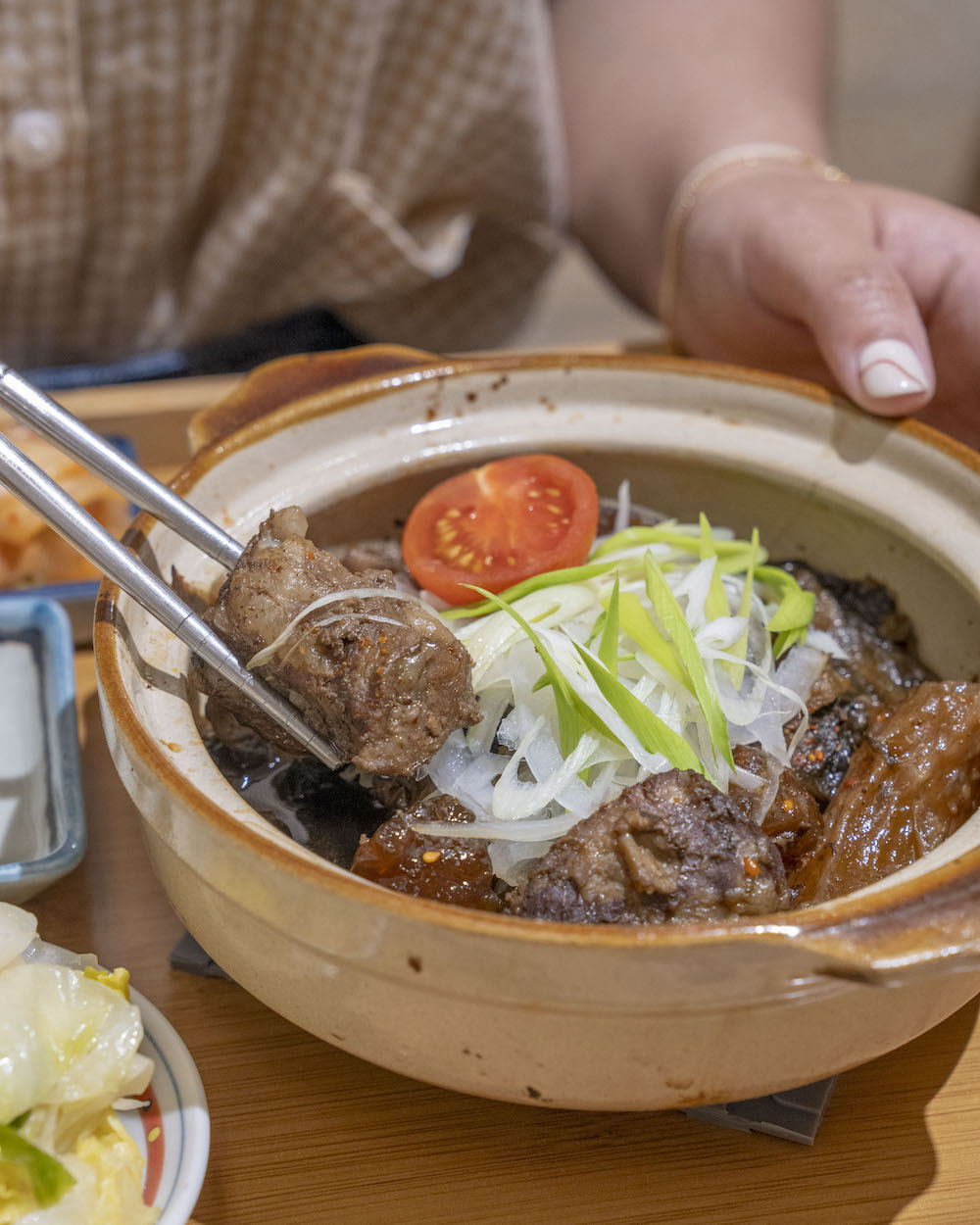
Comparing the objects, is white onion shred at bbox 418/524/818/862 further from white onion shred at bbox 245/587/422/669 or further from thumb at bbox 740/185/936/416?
thumb at bbox 740/185/936/416

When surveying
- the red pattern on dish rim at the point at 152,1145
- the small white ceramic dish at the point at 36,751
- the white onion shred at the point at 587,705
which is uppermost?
the white onion shred at the point at 587,705

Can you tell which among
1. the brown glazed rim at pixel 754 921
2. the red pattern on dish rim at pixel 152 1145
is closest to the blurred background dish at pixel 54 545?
the brown glazed rim at pixel 754 921

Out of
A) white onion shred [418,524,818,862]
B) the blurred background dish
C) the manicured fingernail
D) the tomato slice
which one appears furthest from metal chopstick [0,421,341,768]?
the manicured fingernail

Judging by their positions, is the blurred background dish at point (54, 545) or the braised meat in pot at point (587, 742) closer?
the braised meat in pot at point (587, 742)

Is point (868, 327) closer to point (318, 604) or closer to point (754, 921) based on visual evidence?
point (318, 604)

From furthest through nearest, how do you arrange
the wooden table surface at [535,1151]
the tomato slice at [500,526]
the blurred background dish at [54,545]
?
the blurred background dish at [54,545], the tomato slice at [500,526], the wooden table surface at [535,1151]

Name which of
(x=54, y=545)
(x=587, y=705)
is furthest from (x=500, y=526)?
(x=54, y=545)

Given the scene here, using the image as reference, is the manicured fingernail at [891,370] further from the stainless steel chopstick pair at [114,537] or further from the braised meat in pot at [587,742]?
the stainless steel chopstick pair at [114,537]

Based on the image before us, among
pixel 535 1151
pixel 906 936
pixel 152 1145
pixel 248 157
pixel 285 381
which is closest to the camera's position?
pixel 906 936
